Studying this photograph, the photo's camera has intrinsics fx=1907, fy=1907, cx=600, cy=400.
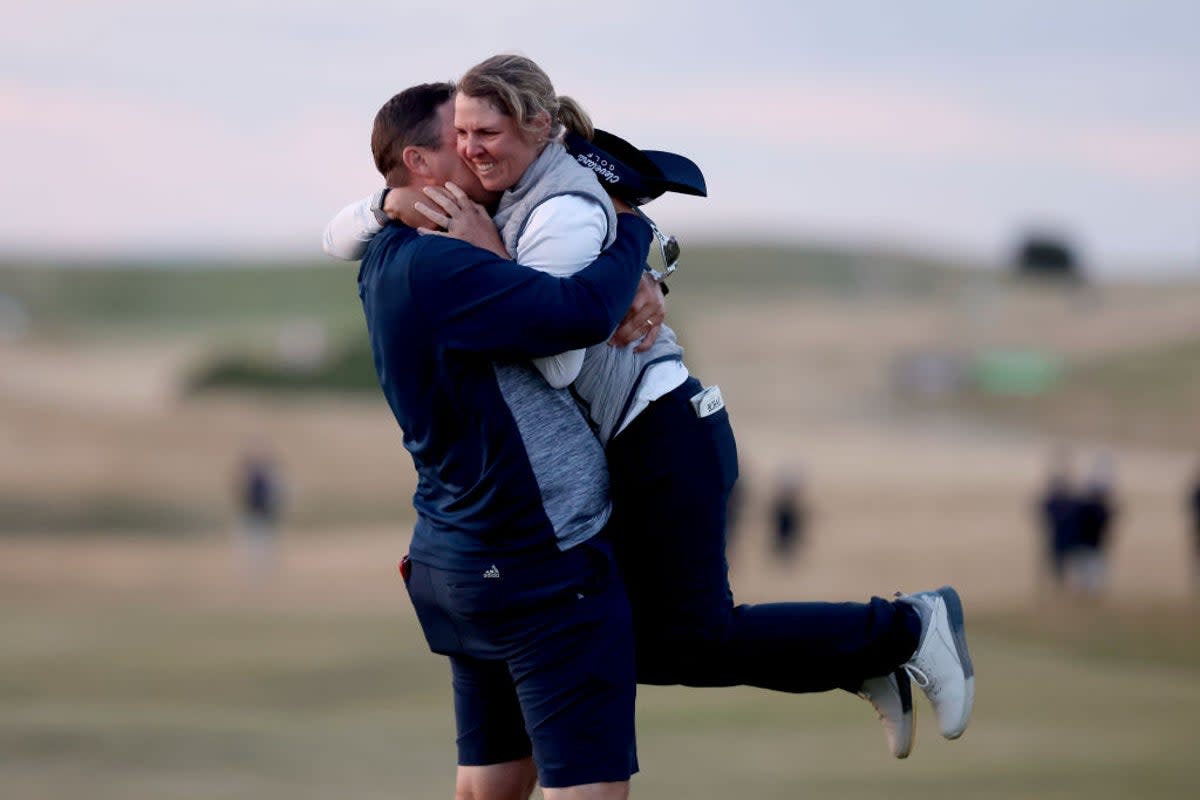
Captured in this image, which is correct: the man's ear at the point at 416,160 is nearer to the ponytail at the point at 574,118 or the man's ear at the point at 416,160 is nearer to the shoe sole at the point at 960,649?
the ponytail at the point at 574,118

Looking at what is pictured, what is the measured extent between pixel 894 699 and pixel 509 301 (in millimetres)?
1523

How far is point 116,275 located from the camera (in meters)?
98.8

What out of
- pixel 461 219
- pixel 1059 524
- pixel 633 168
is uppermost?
pixel 633 168

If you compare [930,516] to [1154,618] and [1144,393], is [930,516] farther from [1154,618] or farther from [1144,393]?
[1144,393]

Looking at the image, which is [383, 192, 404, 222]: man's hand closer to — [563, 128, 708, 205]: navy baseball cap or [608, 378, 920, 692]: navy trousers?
[563, 128, 708, 205]: navy baseball cap

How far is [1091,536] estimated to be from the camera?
886 inches

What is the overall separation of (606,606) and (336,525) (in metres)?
31.0

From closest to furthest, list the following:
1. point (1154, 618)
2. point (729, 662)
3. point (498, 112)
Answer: point (498, 112), point (729, 662), point (1154, 618)

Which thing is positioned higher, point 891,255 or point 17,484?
point 891,255

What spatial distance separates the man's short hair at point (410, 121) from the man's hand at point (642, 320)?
56 cm

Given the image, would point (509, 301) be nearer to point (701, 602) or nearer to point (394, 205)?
point (394, 205)

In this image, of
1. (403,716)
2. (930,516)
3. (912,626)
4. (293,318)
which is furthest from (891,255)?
(912,626)

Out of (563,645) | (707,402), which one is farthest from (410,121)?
(563,645)

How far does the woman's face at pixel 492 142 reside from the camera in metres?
4.08
